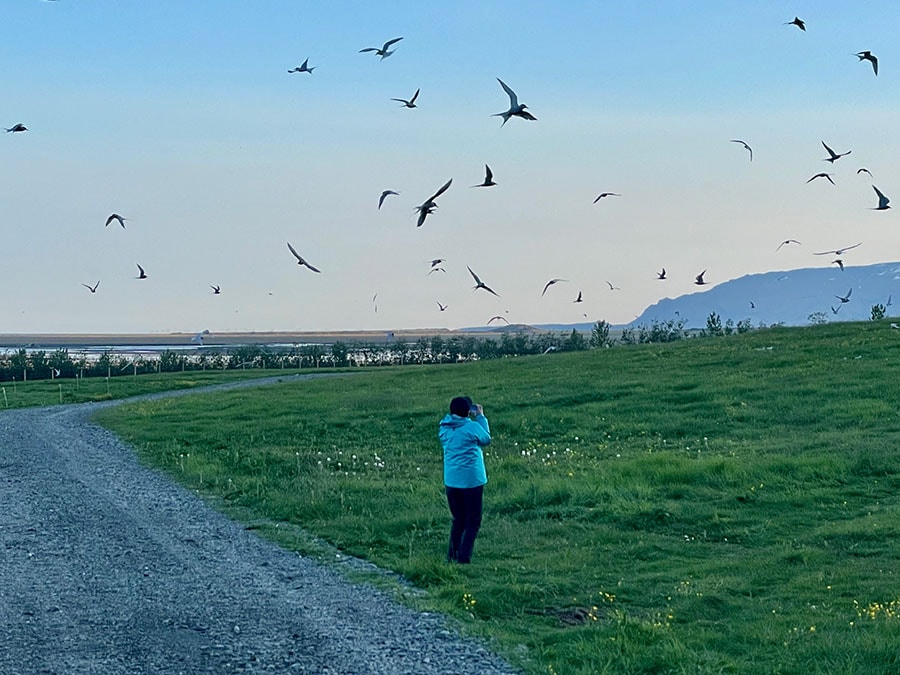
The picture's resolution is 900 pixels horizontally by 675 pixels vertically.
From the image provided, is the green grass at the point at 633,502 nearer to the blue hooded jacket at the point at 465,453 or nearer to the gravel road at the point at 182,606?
the gravel road at the point at 182,606

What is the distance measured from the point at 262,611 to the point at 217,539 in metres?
5.33

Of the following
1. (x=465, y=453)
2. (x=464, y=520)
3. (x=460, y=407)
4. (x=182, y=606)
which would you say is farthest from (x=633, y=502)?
(x=182, y=606)

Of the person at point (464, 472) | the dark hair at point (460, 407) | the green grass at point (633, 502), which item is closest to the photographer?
the green grass at point (633, 502)

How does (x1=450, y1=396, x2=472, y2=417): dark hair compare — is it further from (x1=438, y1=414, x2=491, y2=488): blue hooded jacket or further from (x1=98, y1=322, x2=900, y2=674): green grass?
(x1=98, y1=322, x2=900, y2=674): green grass

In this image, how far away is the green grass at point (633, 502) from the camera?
11.5m

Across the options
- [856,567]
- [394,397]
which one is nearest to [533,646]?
[856,567]

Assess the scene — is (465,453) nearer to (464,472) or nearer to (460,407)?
(464,472)

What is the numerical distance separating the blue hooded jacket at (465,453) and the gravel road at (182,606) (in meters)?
2.17

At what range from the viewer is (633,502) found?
19.8 m

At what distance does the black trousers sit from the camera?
15.4 m

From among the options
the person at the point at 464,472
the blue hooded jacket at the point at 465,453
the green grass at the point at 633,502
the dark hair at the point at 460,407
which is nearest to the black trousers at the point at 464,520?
the person at the point at 464,472

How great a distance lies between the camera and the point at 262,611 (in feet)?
41.9

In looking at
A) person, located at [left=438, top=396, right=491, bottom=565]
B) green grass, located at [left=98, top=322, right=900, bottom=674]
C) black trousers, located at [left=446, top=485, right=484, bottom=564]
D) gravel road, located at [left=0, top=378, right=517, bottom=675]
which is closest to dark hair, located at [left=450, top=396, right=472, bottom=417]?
person, located at [left=438, top=396, right=491, bottom=565]

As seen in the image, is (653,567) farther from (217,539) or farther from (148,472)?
(148,472)
